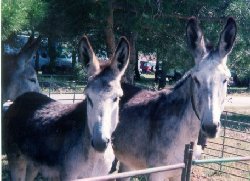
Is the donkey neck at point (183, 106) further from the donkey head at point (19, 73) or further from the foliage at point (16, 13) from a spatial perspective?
the donkey head at point (19, 73)

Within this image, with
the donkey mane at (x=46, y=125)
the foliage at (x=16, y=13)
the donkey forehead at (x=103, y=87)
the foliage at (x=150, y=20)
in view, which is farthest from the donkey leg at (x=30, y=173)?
the donkey forehead at (x=103, y=87)

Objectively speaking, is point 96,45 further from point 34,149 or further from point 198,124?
point 198,124

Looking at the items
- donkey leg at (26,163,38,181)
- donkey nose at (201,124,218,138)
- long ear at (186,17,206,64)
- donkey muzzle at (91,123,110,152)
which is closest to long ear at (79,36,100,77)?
donkey muzzle at (91,123,110,152)

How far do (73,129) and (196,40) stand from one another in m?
1.79

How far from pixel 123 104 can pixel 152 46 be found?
120 inches

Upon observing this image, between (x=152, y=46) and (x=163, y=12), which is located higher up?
(x=163, y=12)

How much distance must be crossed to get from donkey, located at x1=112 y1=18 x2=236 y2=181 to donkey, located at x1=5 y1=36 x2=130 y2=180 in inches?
23.8

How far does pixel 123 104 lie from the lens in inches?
233

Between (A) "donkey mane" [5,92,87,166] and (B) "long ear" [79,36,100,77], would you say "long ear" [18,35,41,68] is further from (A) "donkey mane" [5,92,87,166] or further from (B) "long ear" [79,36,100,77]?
(B) "long ear" [79,36,100,77]

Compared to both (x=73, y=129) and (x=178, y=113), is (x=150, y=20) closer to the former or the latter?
(x=178, y=113)

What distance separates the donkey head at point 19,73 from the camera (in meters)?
7.32

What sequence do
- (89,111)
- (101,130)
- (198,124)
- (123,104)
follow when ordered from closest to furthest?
1. (101,130)
2. (89,111)
3. (198,124)
4. (123,104)

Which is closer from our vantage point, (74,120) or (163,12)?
(74,120)

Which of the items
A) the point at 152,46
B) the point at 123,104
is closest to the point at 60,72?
the point at 152,46
